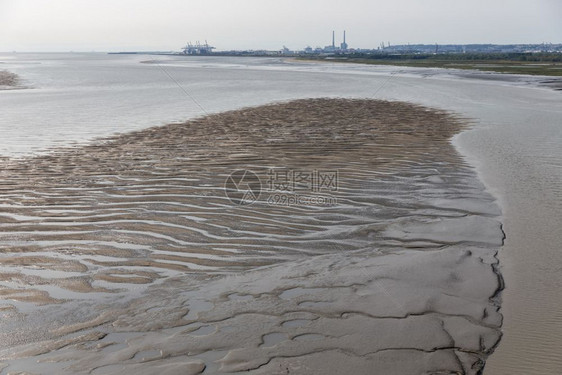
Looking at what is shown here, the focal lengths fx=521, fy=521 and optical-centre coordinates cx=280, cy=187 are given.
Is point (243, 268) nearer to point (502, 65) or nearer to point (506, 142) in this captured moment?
point (506, 142)

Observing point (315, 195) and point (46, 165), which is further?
point (46, 165)

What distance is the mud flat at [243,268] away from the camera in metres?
4.25

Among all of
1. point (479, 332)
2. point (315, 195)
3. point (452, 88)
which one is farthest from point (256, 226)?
point (452, 88)

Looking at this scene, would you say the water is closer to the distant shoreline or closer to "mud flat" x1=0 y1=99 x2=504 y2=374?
"mud flat" x1=0 y1=99 x2=504 y2=374

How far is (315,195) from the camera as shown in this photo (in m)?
9.18

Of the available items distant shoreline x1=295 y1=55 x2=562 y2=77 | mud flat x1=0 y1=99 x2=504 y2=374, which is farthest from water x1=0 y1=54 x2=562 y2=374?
distant shoreline x1=295 y1=55 x2=562 y2=77

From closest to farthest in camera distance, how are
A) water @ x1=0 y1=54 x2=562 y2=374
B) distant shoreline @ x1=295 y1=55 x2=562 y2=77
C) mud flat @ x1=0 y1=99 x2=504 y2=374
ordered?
mud flat @ x1=0 y1=99 x2=504 y2=374, water @ x1=0 y1=54 x2=562 y2=374, distant shoreline @ x1=295 y1=55 x2=562 y2=77

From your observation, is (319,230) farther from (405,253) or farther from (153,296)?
(153,296)

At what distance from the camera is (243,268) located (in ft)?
19.9

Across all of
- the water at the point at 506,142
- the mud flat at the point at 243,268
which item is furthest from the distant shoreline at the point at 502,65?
the mud flat at the point at 243,268

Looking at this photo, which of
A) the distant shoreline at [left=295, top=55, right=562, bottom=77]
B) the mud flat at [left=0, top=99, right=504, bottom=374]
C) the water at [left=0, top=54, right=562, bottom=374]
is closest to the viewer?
the mud flat at [left=0, top=99, right=504, bottom=374]

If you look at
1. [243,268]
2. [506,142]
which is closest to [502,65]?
[506,142]

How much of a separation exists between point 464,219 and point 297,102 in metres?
17.7

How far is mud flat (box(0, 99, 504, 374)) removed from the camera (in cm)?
425
